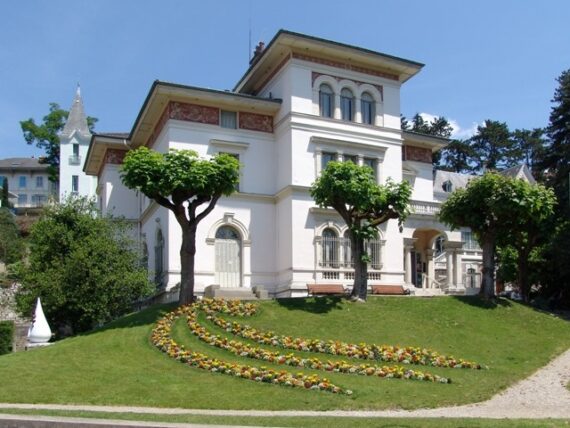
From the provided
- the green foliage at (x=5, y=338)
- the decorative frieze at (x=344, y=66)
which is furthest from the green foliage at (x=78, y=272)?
the decorative frieze at (x=344, y=66)

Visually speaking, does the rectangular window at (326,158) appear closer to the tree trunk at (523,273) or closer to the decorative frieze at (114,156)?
the tree trunk at (523,273)

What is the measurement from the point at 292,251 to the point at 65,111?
58.1m

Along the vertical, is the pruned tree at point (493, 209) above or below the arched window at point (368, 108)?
below

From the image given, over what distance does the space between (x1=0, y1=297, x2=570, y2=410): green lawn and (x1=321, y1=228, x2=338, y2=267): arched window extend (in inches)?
211

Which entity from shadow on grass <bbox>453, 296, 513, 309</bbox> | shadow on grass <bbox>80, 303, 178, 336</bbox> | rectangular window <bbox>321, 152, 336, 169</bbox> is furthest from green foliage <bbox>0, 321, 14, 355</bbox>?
shadow on grass <bbox>453, 296, 513, 309</bbox>

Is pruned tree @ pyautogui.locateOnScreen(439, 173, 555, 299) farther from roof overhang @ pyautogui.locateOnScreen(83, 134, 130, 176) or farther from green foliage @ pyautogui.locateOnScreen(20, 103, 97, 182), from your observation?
green foliage @ pyautogui.locateOnScreen(20, 103, 97, 182)

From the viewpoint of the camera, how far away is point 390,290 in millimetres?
32375

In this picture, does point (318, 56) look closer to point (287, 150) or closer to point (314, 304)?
point (287, 150)

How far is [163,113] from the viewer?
33375mm

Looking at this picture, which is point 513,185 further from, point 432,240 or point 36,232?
point 36,232

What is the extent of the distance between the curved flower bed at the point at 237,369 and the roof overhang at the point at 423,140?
21362 mm

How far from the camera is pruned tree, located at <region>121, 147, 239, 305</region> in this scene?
2428cm

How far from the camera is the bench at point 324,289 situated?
30823 mm

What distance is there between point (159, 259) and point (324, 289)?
8843mm
